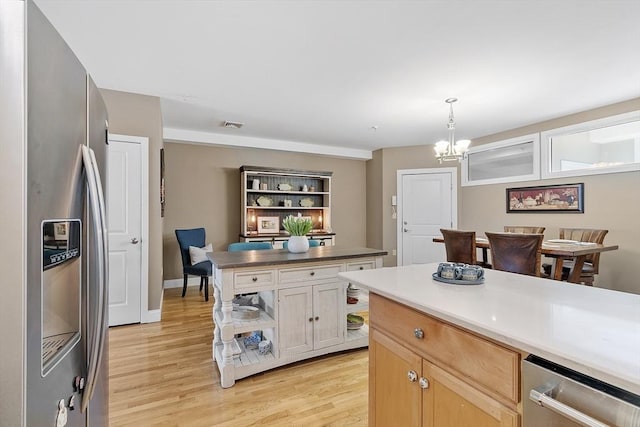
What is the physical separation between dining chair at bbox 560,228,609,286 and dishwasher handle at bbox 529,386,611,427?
320cm

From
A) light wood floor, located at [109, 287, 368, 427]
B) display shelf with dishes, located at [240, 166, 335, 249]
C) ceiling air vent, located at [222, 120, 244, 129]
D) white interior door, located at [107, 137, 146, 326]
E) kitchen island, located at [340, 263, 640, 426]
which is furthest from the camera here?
display shelf with dishes, located at [240, 166, 335, 249]

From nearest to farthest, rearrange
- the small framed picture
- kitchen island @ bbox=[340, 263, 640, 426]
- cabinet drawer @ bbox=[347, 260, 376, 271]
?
kitchen island @ bbox=[340, 263, 640, 426], cabinet drawer @ bbox=[347, 260, 376, 271], the small framed picture

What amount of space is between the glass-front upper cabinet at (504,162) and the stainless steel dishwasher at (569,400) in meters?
4.64

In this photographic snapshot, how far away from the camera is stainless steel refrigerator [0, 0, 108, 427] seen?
1.99ft

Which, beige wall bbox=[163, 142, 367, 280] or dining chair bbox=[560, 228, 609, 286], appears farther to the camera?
beige wall bbox=[163, 142, 367, 280]

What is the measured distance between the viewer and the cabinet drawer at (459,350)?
0.86 meters

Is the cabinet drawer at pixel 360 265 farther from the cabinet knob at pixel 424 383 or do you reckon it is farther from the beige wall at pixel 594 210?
the beige wall at pixel 594 210

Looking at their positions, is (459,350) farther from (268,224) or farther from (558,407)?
(268,224)

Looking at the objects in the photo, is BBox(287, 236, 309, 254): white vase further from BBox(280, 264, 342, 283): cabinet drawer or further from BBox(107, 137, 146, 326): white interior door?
BBox(107, 137, 146, 326): white interior door

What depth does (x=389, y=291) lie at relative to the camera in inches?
50.9

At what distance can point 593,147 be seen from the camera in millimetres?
3979

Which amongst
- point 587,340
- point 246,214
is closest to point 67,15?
point 587,340

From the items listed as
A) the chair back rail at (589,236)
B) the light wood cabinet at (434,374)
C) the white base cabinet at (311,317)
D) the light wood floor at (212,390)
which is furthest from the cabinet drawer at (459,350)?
the chair back rail at (589,236)

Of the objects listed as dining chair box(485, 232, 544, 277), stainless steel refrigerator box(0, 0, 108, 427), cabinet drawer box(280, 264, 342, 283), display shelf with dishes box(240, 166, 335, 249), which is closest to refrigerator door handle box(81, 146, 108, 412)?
stainless steel refrigerator box(0, 0, 108, 427)
